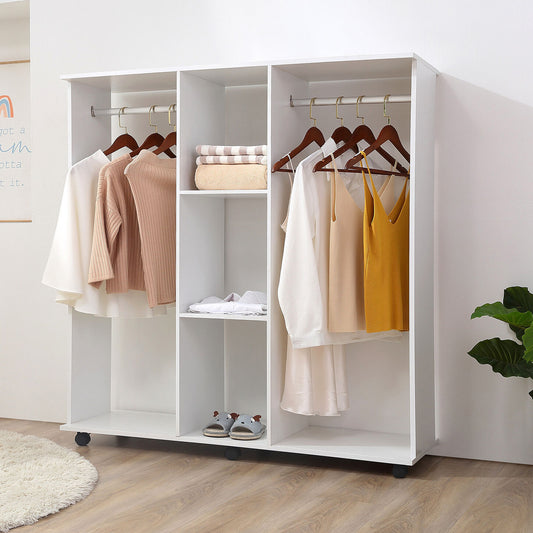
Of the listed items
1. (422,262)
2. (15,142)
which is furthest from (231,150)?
(15,142)

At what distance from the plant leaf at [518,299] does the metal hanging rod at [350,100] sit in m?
0.85

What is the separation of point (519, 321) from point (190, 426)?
55.5 inches

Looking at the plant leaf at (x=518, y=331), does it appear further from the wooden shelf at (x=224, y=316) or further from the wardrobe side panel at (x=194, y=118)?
the wardrobe side panel at (x=194, y=118)

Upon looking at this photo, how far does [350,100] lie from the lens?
10.7 ft

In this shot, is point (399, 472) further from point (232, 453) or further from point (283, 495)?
point (232, 453)

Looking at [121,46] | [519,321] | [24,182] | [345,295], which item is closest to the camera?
[519,321]

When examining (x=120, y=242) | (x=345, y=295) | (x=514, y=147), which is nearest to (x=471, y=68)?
(x=514, y=147)

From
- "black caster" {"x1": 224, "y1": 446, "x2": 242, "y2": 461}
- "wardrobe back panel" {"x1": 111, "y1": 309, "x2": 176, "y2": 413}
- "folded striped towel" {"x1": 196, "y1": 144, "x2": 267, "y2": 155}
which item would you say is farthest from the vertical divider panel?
"wardrobe back panel" {"x1": 111, "y1": 309, "x2": 176, "y2": 413}

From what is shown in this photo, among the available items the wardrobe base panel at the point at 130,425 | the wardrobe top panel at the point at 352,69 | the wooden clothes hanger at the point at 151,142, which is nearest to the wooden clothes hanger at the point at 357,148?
the wardrobe top panel at the point at 352,69

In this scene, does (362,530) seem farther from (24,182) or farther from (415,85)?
(24,182)

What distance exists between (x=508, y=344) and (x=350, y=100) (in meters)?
1.15

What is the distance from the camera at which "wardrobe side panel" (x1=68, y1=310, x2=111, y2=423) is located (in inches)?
139

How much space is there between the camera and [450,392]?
331cm

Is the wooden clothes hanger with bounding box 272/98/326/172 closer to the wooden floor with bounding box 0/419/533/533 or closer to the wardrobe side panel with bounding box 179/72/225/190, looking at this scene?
the wardrobe side panel with bounding box 179/72/225/190
